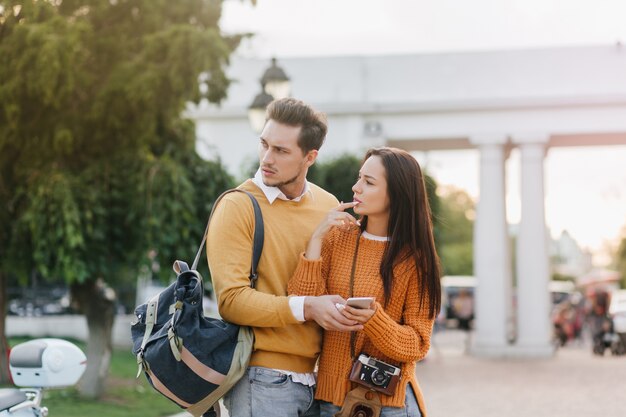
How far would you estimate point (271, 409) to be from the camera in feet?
12.5

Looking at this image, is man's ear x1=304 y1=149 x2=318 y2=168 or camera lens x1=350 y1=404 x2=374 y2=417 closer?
camera lens x1=350 y1=404 x2=374 y2=417

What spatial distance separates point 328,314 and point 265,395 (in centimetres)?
38

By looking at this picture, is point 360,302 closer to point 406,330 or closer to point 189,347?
point 406,330

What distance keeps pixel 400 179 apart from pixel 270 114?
20.7 inches

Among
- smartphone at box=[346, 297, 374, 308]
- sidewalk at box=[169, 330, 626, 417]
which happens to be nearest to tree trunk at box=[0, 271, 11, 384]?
sidewalk at box=[169, 330, 626, 417]

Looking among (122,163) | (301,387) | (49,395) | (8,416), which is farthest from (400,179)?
(49,395)

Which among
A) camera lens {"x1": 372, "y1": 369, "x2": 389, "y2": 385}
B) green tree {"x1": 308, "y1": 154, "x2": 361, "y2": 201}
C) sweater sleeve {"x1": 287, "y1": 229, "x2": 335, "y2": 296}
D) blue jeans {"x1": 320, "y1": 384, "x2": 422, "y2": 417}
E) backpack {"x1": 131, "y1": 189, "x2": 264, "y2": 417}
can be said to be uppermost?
green tree {"x1": 308, "y1": 154, "x2": 361, "y2": 201}

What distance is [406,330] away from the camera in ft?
12.6

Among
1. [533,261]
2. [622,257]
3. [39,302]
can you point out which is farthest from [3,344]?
[622,257]

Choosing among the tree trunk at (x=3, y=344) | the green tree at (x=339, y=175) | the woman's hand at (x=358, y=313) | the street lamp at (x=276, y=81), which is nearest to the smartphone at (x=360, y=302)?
the woman's hand at (x=358, y=313)

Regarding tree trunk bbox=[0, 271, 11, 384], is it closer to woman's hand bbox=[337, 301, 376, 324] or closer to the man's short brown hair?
the man's short brown hair

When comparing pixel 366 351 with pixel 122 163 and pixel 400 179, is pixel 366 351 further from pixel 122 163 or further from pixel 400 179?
pixel 122 163

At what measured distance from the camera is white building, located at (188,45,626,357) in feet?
79.5

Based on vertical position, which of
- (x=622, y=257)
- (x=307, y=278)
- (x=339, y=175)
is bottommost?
(x=622, y=257)
